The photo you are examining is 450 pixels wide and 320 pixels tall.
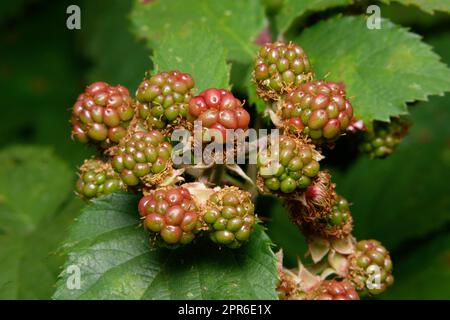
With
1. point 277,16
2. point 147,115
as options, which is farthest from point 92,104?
point 277,16

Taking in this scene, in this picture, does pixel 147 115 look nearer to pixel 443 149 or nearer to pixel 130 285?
pixel 130 285

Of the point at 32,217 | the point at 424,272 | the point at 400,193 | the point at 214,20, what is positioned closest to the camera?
the point at 214,20

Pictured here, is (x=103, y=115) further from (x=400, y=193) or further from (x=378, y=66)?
(x=400, y=193)

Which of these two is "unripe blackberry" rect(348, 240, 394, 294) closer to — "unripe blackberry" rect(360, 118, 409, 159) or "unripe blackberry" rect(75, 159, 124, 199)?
"unripe blackberry" rect(360, 118, 409, 159)

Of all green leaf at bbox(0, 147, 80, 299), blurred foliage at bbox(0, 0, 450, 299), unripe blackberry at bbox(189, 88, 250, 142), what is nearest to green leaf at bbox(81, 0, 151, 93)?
Result: blurred foliage at bbox(0, 0, 450, 299)

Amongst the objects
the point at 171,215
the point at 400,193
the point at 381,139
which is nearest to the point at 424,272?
the point at 400,193
